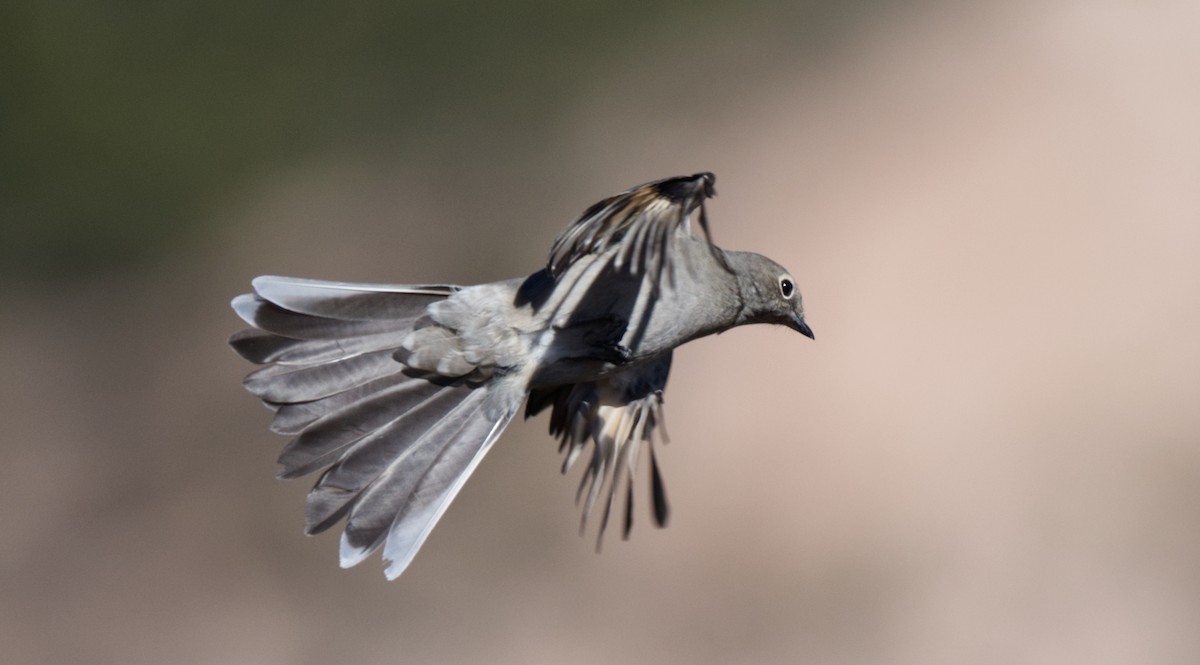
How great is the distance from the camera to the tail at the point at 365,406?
7.77 ft

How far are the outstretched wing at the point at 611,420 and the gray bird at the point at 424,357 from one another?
21 cm

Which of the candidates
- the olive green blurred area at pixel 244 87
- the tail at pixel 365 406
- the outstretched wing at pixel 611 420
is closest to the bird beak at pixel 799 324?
the outstretched wing at pixel 611 420

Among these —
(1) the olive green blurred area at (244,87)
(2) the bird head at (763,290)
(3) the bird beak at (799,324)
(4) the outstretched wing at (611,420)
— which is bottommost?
(4) the outstretched wing at (611,420)

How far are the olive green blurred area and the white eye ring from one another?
2.95m

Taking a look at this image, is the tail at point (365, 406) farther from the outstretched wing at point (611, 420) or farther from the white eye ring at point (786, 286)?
the white eye ring at point (786, 286)

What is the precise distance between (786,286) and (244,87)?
348 cm

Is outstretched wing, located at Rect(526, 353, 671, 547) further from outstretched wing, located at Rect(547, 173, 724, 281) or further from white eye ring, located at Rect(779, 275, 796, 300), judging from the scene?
outstretched wing, located at Rect(547, 173, 724, 281)

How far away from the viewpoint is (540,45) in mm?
5547

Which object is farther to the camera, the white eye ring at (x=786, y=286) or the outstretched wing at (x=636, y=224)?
the white eye ring at (x=786, y=286)

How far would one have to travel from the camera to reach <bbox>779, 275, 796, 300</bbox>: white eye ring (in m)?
2.70

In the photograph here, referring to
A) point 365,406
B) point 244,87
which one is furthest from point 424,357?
→ point 244,87

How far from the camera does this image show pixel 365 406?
95.4 inches

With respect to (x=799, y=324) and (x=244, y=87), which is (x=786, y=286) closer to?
(x=799, y=324)

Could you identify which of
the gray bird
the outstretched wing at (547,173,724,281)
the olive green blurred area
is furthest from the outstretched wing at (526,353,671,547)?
the olive green blurred area
